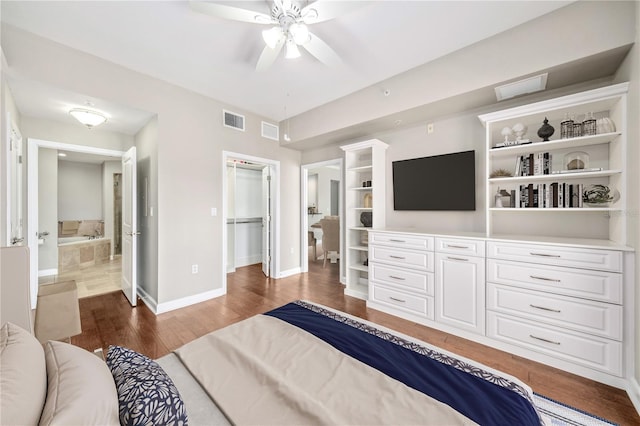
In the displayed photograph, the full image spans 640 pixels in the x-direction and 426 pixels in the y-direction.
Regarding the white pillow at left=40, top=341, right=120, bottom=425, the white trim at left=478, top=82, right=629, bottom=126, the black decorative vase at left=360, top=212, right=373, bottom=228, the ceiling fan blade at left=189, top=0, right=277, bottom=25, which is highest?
the ceiling fan blade at left=189, top=0, right=277, bottom=25

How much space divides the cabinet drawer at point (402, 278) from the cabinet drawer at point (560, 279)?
0.59m

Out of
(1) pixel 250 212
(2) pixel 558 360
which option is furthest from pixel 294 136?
(2) pixel 558 360

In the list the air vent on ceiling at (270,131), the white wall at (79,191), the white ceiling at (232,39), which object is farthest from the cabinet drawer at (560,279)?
the white wall at (79,191)

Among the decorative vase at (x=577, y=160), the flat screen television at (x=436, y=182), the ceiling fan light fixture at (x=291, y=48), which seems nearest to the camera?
the ceiling fan light fixture at (x=291, y=48)

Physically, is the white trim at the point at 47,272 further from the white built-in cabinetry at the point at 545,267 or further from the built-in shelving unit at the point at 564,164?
the built-in shelving unit at the point at 564,164

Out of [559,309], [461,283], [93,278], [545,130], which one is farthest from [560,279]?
[93,278]

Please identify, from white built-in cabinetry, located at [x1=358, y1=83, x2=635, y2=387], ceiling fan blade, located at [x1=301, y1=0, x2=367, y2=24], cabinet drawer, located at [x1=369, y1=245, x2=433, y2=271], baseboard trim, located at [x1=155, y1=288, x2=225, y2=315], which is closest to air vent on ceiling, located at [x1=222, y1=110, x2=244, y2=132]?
ceiling fan blade, located at [x1=301, y1=0, x2=367, y2=24]

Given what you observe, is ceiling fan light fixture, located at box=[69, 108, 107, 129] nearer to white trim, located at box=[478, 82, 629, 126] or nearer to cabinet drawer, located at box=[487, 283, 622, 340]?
white trim, located at box=[478, 82, 629, 126]

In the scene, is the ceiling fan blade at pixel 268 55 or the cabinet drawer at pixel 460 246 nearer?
the ceiling fan blade at pixel 268 55

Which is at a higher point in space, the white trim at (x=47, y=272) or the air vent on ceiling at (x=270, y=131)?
the air vent on ceiling at (x=270, y=131)

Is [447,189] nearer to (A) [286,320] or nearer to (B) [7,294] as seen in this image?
(A) [286,320]

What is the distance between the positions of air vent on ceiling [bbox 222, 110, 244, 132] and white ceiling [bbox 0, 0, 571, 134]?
0.51 meters

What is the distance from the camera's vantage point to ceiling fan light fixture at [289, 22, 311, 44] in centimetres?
181

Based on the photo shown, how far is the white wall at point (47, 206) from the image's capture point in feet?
14.4
